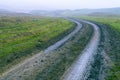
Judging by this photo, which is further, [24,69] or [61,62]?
[61,62]

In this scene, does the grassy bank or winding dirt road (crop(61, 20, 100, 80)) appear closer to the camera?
winding dirt road (crop(61, 20, 100, 80))

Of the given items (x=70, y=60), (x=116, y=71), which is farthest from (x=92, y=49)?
(x=116, y=71)

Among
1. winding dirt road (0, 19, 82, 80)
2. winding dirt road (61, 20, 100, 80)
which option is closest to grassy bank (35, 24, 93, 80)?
winding dirt road (61, 20, 100, 80)

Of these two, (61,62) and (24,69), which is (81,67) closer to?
(61,62)

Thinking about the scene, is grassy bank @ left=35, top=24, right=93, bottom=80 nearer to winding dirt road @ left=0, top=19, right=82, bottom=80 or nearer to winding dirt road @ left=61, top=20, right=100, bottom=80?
winding dirt road @ left=61, top=20, right=100, bottom=80

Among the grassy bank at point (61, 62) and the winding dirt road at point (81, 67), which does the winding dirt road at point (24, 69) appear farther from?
the winding dirt road at point (81, 67)

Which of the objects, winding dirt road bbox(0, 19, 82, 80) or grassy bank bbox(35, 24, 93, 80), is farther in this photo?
grassy bank bbox(35, 24, 93, 80)

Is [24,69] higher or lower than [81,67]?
higher

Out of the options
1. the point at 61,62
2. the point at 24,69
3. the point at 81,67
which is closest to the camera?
the point at 24,69

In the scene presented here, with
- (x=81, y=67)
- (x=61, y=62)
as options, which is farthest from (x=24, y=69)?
(x=81, y=67)

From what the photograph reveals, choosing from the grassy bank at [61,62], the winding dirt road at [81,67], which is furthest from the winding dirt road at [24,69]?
the winding dirt road at [81,67]

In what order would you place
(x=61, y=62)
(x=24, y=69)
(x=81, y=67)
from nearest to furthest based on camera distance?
(x=24, y=69) < (x=81, y=67) < (x=61, y=62)
